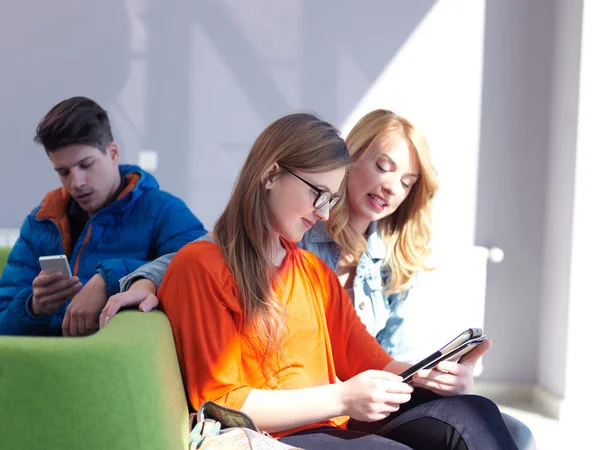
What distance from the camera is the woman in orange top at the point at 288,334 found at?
1798 millimetres

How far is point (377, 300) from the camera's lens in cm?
268

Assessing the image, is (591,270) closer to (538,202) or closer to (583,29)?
(538,202)

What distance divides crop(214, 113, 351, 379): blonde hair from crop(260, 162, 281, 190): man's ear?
12 millimetres

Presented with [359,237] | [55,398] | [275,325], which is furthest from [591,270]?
[55,398]

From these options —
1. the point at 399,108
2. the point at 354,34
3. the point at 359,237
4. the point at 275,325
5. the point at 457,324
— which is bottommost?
the point at 457,324

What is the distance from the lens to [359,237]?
8.84 ft

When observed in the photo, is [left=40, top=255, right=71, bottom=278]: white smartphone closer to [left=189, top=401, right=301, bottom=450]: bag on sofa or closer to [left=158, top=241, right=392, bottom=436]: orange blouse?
[left=158, top=241, right=392, bottom=436]: orange blouse

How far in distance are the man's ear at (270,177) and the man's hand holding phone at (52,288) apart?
71 cm

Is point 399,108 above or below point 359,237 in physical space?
above

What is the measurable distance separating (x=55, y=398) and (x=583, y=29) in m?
3.14

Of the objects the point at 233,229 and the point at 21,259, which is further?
the point at 21,259

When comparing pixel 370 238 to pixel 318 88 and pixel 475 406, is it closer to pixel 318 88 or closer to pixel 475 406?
pixel 475 406

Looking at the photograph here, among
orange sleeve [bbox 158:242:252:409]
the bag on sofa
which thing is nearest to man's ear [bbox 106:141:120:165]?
orange sleeve [bbox 158:242:252:409]

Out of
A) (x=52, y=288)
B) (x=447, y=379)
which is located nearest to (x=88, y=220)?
(x=52, y=288)
